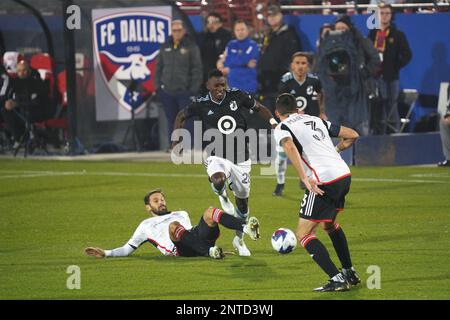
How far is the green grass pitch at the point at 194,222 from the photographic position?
11977mm

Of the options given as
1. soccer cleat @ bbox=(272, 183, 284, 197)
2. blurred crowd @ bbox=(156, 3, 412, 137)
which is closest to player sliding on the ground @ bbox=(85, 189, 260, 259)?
soccer cleat @ bbox=(272, 183, 284, 197)

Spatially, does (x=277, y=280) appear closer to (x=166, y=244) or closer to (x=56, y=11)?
(x=166, y=244)

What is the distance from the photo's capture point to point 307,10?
88.4 ft

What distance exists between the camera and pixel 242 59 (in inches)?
952

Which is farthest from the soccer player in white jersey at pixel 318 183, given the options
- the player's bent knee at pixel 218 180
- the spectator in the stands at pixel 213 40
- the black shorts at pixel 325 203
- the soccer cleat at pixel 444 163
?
the spectator in the stands at pixel 213 40

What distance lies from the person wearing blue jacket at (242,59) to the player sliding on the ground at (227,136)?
9.21m

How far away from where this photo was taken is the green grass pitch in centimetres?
1198

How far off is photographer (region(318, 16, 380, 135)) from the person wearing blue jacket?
143 cm

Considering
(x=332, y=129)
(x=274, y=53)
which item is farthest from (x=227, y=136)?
(x=274, y=53)

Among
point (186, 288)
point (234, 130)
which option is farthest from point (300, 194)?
point (186, 288)

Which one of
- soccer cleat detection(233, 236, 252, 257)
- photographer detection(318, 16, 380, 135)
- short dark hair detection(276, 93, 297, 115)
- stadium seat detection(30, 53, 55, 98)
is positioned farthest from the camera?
stadium seat detection(30, 53, 55, 98)

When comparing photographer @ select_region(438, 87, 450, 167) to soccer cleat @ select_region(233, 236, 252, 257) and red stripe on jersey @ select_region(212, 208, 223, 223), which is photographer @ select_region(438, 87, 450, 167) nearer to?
soccer cleat @ select_region(233, 236, 252, 257)
